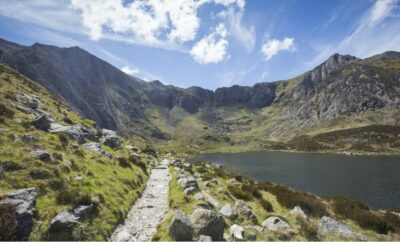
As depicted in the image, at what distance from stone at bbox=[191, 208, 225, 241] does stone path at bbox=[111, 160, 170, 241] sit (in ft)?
11.3

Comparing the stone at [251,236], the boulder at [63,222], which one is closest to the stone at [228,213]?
the stone at [251,236]

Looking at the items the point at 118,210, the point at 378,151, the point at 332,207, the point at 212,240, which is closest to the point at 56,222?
the point at 118,210

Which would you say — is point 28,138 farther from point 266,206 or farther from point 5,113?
point 266,206

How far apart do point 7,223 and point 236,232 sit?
495 inches

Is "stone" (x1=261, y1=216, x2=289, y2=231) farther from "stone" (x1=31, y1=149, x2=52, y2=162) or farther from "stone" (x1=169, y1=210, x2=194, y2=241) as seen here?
"stone" (x1=31, y1=149, x2=52, y2=162)

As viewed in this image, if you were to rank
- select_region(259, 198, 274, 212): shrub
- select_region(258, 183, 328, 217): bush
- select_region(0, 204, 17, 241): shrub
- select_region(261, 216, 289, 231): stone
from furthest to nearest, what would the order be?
select_region(259, 198, 274, 212): shrub, select_region(258, 183, 328, 217): bush, select_region(261, 216, 289, 231): stone, select_region(0, 204, 17, 241): shrub

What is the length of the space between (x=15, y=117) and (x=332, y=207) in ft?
121

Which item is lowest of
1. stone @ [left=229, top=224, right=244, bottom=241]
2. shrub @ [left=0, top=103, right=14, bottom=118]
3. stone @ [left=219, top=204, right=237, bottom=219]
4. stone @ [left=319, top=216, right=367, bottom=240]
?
stone @ [left=319, top=216, right=367, bottom=240]

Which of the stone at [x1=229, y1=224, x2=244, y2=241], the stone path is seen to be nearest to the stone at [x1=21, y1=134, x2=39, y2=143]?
the stone path

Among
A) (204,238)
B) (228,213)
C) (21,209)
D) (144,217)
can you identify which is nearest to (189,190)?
(144,217)

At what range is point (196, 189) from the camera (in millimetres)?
28391

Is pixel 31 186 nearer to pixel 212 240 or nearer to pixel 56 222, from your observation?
pixel 56 222

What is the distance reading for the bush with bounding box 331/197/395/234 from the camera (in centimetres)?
2262

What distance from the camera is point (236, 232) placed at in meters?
17.5
